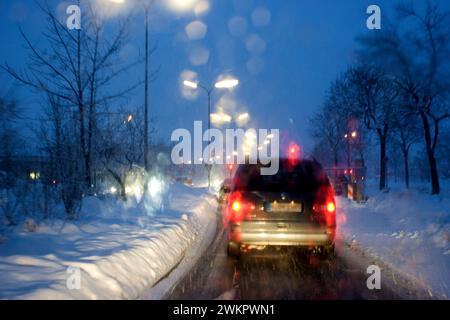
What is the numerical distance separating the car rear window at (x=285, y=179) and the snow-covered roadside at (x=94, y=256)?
2.04 metres

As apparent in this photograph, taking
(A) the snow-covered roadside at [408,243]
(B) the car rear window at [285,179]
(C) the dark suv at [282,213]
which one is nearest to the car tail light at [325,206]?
(C) the dark suv at [282,213]

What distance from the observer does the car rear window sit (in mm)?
8164

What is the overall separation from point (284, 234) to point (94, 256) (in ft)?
10.5

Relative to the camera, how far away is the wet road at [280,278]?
6.50 meters

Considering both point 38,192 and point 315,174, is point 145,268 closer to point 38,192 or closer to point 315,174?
point 315,174

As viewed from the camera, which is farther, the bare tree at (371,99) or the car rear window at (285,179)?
the bare tree at (371,99)

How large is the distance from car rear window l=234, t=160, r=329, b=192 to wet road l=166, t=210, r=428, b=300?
4.77 feet

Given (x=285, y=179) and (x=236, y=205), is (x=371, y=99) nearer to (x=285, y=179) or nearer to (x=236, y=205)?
(x=285, y=179)

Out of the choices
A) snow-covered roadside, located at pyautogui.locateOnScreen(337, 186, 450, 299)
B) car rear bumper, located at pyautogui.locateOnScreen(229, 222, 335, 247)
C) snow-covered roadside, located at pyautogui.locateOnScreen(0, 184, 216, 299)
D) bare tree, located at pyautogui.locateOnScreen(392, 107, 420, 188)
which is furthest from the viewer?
bare tree, located at pyautogui.locateOnScreen(392, 107, 420, 188)

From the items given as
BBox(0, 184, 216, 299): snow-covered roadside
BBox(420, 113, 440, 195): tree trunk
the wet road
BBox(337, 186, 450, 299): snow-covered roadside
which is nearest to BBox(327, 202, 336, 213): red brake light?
the wet road

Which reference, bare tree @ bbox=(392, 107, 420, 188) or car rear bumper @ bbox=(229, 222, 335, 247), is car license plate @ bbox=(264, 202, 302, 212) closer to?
car rear bumper @ bbox=(229, 222, 335, 247)

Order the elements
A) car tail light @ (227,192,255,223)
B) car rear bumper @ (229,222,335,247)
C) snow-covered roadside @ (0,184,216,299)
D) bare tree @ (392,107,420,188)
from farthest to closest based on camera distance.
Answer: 1. bare tree @ (392,107,420,188)
2. car tail light @ (227,192,255,223)
3. car rear bumper @ (229,222,335,247)
4. snow-covered roadside @ (0,184,216,299)

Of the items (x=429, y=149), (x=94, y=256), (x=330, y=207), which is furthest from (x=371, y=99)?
(x=94, y=256)

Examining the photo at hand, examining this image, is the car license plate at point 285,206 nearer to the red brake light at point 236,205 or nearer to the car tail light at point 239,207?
the car tail light at point 239,207
